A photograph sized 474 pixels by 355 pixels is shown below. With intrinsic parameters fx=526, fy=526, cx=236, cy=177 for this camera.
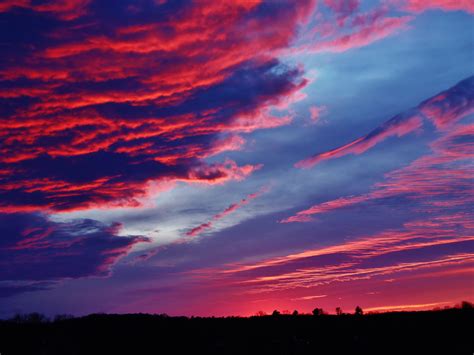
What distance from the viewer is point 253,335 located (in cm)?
2620

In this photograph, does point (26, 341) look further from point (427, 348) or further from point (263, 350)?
point (427, 348)

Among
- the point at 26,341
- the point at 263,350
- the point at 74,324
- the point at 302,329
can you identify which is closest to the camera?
the point at 263,350

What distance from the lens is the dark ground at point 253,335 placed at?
912 inches

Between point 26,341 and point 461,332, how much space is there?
22996 millimetres

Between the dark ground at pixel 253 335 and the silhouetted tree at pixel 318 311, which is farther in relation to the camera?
the silhouetted tree at pixel 318 311

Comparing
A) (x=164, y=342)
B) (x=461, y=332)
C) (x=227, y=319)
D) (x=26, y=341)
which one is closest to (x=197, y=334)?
(x=164, y=342)

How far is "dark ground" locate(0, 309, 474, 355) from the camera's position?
76.0 feet

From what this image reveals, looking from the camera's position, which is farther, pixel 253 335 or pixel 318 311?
pixel 318 311

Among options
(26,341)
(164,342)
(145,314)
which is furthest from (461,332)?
(26,341)

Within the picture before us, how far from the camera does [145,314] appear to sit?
114 ft

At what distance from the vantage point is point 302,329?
26.7 metres

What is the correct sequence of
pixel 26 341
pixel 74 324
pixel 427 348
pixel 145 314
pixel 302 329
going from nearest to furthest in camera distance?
1. pixel 427 348
2. pixel 302 329
3. pixel 26 341
4. pixel 74 324
5. pixel 145 314

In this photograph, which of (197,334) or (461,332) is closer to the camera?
(461,332)

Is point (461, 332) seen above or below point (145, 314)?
below
